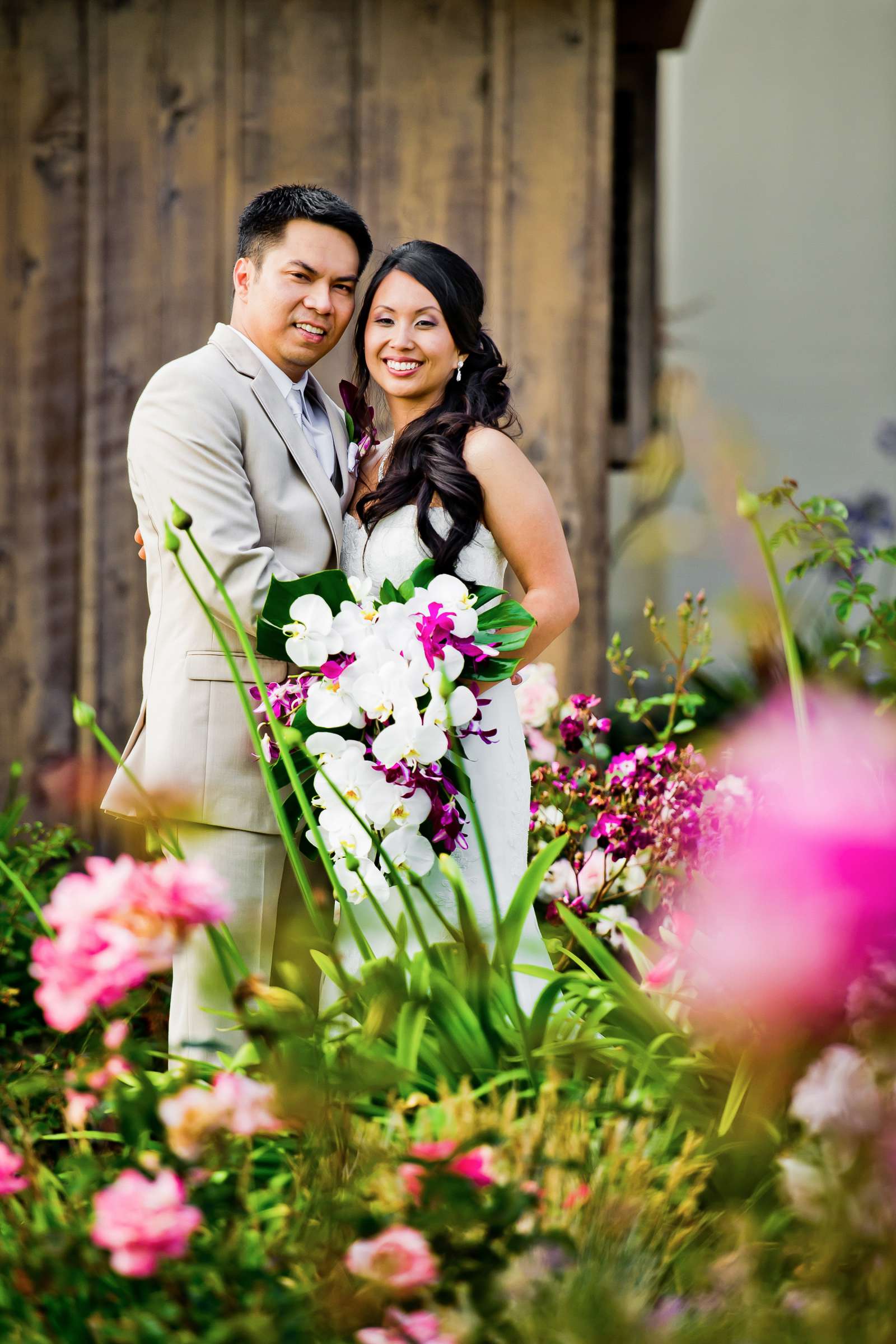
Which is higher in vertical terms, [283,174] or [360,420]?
[283,174]

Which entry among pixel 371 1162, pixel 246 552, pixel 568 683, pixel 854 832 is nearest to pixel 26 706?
pixel 568 683

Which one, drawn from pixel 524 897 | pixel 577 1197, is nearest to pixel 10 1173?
pixel 577 1197

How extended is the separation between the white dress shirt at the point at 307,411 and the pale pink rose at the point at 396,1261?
5.34 ft

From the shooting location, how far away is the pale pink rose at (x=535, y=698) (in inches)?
110

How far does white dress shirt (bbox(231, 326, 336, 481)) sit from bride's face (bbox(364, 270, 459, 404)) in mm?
194

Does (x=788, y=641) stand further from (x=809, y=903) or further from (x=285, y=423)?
(x=285, y=423)

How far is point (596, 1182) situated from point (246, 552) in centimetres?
121

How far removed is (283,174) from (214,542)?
2.00 meters

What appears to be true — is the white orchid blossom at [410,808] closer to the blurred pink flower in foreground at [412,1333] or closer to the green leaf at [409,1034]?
the green leaf at [409,1034]

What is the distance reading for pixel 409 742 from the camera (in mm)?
1703

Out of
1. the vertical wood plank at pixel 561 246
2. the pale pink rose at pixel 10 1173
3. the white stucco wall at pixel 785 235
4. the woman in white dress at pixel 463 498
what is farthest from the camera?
the white stucco wall at pixel 785 235

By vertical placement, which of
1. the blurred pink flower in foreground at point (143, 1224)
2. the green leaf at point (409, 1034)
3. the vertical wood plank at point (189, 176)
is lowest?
the green leaf at point (409, 1034)

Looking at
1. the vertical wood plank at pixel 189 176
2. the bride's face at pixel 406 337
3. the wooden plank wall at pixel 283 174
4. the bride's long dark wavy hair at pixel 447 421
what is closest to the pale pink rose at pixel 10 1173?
the bride's long dark wavy hair at pixel 447 421

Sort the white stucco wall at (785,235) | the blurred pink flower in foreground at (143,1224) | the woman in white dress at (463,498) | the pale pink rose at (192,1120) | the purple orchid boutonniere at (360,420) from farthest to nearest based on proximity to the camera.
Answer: the white stucco wall at (785,235) < the purple orchid boutonniere at (360,420) < the woman in white dress at (463,498) < the pale pink rose at (192,1120) < the blurred pink flower in foreground at (143,1224)
